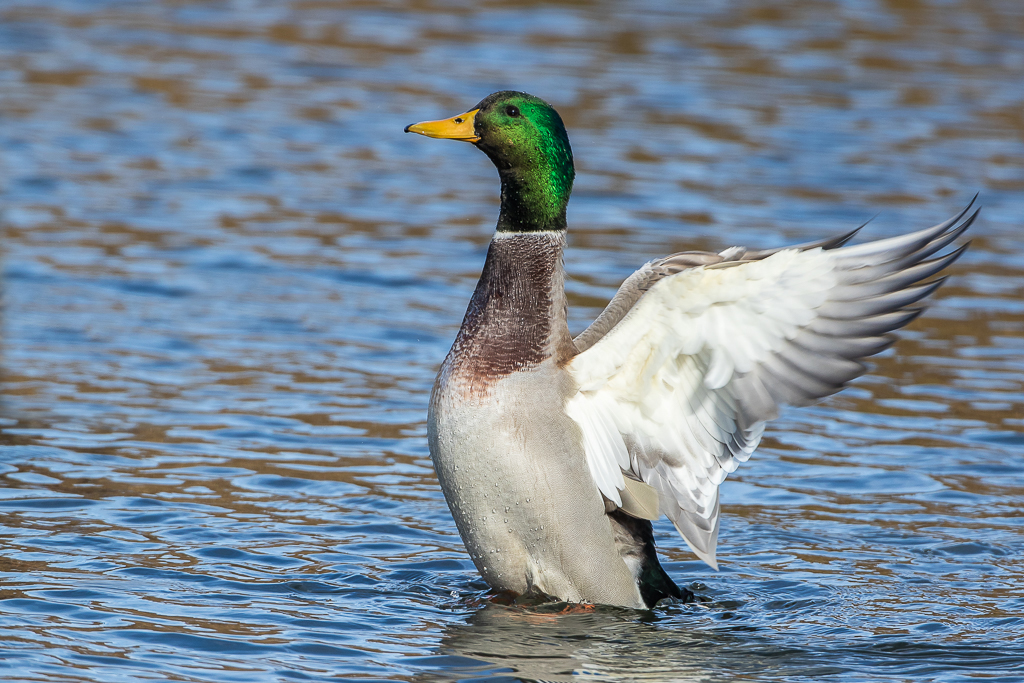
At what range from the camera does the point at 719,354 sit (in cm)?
544

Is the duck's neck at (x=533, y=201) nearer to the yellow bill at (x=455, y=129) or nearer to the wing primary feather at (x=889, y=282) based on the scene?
the yellow bill at (x=455, y=129)

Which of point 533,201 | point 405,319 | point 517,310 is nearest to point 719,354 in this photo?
point 517,310

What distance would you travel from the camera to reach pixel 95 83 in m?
14.4

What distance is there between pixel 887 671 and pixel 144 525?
311 cm

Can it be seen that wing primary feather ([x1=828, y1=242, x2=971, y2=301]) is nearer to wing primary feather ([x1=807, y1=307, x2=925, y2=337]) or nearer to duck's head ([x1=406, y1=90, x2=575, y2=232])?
wing primary feather ([x1=807, y1=307, x2=925, y2=337])

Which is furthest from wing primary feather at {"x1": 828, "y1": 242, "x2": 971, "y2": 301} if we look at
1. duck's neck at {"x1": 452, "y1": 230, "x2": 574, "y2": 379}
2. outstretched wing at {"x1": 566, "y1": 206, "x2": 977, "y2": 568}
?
duck's neck at {"x1": 452, "y1": 230, "x2": 574, "y2": 379}

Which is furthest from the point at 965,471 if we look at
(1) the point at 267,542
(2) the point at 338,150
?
(2) the point at 338,150

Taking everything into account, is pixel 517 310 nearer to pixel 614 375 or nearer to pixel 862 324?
pixel 614 375

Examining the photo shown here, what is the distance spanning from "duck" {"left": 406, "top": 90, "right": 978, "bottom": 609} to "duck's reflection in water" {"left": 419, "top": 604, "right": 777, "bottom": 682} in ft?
0.42

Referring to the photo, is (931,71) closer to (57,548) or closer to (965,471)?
(965,471)

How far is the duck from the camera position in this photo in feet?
17.4

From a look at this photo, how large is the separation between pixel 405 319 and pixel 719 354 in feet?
14.1

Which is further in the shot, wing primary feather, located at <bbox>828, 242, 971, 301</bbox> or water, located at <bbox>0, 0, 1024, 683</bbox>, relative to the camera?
water, located at <bbox>0, 0, 1024, 683</bbox>

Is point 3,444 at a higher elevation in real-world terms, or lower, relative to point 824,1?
lower
